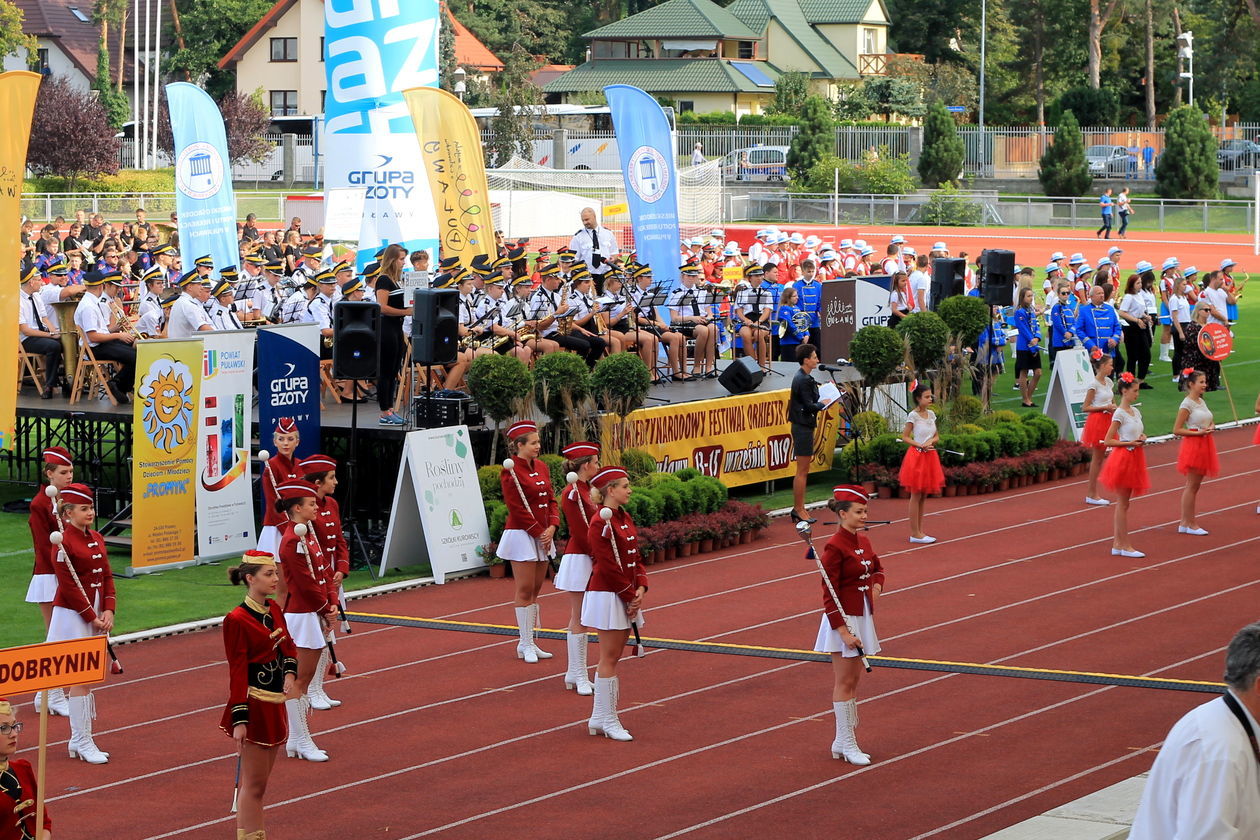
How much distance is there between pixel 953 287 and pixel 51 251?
57.9 feet

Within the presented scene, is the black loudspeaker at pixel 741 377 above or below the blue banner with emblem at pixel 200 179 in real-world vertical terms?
below

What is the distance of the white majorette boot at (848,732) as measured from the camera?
10844 millimetres

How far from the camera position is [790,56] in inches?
3770

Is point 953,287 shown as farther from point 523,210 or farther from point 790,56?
point 790,56

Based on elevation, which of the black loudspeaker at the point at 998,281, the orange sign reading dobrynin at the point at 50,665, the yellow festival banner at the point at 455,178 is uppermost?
the yellow festival banner at the point at 455,178

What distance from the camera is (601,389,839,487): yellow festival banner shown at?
64.4ft

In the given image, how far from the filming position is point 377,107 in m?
23.0

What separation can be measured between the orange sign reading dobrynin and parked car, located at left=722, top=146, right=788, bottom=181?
61.7 metres

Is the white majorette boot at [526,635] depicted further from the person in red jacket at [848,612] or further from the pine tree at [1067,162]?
the pine tree at [1067,162]

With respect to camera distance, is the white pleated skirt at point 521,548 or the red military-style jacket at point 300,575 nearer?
Result: the red military-style jacket at point 300,575

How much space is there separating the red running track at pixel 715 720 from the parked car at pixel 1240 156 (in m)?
50.9

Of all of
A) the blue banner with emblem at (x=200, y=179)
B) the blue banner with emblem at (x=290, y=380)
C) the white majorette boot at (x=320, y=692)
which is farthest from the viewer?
the blue banner with emblem at (x=200, y=179)

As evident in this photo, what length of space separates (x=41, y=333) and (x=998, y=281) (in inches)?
515

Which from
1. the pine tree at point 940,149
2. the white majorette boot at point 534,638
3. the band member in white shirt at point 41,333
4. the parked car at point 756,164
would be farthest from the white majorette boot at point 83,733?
the parked car at point 756,164
